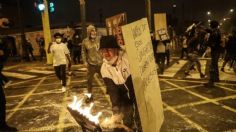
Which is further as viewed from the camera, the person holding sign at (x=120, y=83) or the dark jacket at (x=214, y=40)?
the dark jacket at (x=214, y=40)

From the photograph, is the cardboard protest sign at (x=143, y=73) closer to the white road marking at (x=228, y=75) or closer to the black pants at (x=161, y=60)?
the white road marking at (x=228, y=75)

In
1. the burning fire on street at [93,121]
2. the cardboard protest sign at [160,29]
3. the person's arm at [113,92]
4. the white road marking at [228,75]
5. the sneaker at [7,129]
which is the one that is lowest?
the sneaker at [7,129]

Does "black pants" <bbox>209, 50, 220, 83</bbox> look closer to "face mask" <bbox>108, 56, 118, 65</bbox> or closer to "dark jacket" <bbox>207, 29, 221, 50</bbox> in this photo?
"dark jacket" <bbox>207, 29, 221, 50</bbox>

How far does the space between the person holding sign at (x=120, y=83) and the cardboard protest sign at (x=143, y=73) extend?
368 millimetres

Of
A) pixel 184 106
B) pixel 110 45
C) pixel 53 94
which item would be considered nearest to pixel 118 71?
pixel 110 45

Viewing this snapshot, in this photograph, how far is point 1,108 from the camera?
625cm

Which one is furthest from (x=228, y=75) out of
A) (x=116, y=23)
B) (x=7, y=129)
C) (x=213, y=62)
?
(x=7, y=129)

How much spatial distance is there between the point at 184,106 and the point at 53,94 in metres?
4.28

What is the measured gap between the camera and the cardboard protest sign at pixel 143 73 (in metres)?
3.06

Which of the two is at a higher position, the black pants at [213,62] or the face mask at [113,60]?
the face mask at [113,60]

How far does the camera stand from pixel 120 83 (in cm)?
399

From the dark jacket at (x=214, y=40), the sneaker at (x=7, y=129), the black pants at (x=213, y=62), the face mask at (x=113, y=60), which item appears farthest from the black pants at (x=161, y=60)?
the face mask at (x=113, y=60)

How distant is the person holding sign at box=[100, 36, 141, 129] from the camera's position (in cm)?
395

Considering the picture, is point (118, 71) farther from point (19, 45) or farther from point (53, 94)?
point (19, 45)
